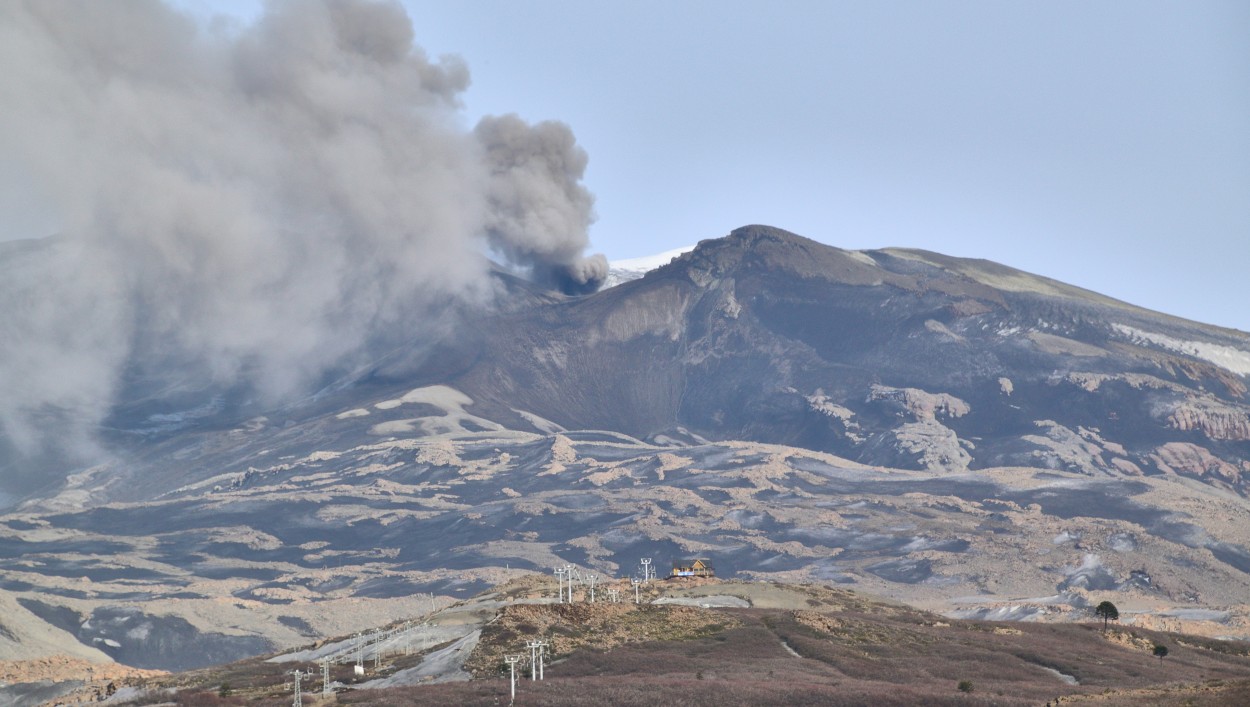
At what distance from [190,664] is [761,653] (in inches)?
3255

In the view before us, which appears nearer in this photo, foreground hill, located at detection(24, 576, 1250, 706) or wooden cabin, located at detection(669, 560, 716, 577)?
foreground hill, located at detection(24, 576, 1250, 706)

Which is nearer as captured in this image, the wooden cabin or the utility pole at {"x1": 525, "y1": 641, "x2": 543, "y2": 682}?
the utility pole at {"x1": 525, "y1": 641, "x2": 543, "y2": 682}

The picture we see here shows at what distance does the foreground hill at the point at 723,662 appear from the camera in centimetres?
5419

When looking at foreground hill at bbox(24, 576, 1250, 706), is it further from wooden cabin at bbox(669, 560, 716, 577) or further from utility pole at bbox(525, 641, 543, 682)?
wooden cabin at bbox(669, 560, 716, 577)

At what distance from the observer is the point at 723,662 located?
6519 centimetres

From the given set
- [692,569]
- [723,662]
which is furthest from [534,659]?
[692,569]

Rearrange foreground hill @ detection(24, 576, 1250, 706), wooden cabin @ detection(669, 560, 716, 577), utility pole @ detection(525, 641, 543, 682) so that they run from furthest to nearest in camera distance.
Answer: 1. wooden cabin @ detection(669, 560, 716, 577)
2. utility pole @ detection(525, 641, 543, 682)
3. foreground hill @ detection(24, 576, 1250, 706)

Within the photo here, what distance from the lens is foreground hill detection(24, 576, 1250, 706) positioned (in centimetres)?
5419

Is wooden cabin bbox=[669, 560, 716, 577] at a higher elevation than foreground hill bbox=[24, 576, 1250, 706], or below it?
below

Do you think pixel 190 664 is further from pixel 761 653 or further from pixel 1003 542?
pixel 1003 542

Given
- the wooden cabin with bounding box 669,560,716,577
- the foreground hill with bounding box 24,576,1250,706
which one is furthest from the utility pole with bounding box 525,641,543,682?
the wooden cabin with bounding box 669,560,716,577

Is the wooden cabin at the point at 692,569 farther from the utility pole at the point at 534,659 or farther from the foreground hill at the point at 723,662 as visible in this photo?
the utility pole at the point at 534,659

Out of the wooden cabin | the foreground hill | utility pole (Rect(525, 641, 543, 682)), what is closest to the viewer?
the foreground hill

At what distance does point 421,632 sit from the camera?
7669cm
